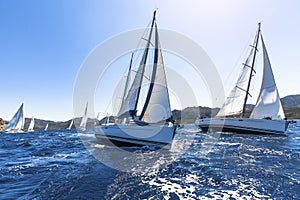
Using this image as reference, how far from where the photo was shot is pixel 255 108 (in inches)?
1051

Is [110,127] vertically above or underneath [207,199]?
above

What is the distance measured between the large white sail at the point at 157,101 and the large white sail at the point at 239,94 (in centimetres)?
1943

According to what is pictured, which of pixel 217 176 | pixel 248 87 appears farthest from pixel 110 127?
pixel 248 87

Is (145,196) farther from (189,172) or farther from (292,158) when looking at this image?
(292,158)

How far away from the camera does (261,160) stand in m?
10.6

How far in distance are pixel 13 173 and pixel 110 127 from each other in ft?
25.2

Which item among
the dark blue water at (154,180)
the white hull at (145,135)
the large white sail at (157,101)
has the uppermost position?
the large white sail at (157,101)

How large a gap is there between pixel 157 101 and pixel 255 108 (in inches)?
744

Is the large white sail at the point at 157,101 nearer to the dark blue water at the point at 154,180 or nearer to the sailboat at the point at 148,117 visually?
the sailboat at the point at 148,117

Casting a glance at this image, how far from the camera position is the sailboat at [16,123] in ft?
208

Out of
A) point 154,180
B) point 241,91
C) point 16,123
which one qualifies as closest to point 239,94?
point 241,91

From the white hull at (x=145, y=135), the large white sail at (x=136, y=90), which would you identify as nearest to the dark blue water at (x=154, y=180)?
the white hull at (x=145, y=135)

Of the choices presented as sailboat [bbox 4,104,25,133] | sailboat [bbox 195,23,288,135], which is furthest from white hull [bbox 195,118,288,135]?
sailboat [bbox 4,104,25,133]

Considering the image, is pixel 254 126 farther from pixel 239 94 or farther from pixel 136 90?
pixel 136 90
